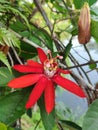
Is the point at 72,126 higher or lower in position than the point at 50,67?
lower

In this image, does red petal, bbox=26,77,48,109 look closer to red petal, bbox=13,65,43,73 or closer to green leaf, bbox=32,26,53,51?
red petal, bbox=13,65,43,73

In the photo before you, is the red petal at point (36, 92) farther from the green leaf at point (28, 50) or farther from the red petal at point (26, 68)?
the green leaf at point (28, 50)

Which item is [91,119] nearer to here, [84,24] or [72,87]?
[72,87]

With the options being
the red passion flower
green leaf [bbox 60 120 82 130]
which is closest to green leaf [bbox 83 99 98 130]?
the red passion flower

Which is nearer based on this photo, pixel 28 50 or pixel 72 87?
pixel 72 87

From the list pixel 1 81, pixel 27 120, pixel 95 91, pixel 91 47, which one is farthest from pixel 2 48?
pixel 27 120

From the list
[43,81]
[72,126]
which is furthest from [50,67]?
[72,126]
